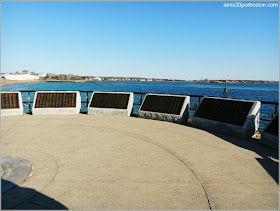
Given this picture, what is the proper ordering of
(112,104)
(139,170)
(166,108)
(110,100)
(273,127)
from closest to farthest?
1. (139,170)
2. (273,127)
3. (166,108)
4. (112,104)
5. (110,100)

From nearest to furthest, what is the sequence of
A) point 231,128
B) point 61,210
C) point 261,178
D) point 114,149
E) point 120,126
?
point 61,210
point 261,178
point 114,149
point 231,128
point 120,126

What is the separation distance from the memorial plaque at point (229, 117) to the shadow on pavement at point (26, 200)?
24.4 feet

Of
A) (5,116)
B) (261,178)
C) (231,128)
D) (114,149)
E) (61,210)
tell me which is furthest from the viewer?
(5,116)

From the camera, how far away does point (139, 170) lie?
200 inches

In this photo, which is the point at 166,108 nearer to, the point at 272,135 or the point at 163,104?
the point at 163,104

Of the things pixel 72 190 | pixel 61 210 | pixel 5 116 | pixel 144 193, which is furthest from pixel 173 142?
pixel 5 116

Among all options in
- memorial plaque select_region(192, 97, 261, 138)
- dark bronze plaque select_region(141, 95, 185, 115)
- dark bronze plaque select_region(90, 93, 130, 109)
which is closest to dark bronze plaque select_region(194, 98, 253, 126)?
memorial plaque select_region(192, 97, 261, 138)

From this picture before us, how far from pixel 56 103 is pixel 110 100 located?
3.53 m

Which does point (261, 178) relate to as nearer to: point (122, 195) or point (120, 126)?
point (122, 195)

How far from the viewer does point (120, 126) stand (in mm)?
9594

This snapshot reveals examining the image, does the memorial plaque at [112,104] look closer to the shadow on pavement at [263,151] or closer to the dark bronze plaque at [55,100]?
the dark bronze plaque at [55,100]

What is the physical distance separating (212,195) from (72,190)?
304 cm

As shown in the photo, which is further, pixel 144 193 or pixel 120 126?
pixel 120 126

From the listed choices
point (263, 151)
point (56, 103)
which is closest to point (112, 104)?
point (56, 103)
